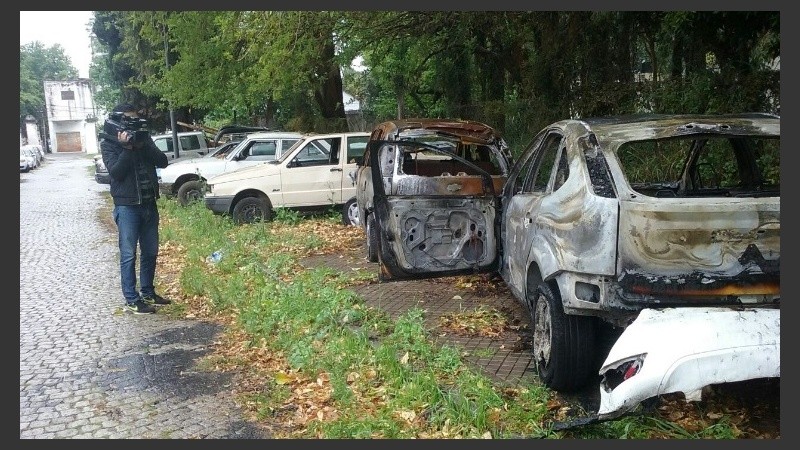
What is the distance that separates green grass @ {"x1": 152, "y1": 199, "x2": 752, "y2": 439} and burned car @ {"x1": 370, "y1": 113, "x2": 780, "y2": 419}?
0.45 metres

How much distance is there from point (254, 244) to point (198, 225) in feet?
5.91

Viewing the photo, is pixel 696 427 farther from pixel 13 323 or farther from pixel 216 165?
pixel 216 165

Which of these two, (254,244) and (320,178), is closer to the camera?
(254,244)

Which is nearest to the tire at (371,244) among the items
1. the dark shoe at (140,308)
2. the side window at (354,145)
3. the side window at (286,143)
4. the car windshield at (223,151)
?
the dark shoe at (140,308)

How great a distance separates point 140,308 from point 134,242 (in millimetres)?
685

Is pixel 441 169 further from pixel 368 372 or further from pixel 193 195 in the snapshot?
pixel 193 195

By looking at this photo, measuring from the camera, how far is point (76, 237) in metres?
12.2

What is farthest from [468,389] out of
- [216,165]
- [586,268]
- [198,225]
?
[216,165]

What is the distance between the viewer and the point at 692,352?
325 centimetres

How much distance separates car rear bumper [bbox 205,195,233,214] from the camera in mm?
11750

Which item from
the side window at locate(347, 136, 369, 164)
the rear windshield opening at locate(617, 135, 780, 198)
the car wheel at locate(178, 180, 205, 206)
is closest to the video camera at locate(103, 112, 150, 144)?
the rear windshield opening at locate(617, 135, 780, 198)

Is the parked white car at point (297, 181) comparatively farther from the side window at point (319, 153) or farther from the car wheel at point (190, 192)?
the car wheel at point (190, 192)

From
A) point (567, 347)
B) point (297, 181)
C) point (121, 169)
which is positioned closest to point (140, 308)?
point (121, 169)

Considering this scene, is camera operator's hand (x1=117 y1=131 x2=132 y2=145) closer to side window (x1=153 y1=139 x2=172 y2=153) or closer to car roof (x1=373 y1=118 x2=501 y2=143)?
car roof (x1=373 y1=118 x2=501 y2=143)
